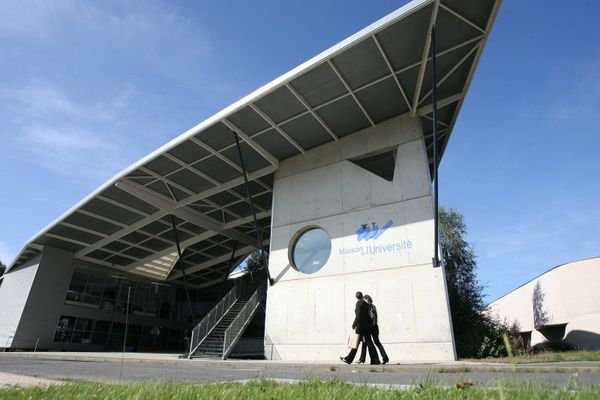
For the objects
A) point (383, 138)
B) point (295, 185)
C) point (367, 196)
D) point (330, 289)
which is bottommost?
point (330, 289)

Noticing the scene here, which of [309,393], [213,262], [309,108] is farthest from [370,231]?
[213,262]

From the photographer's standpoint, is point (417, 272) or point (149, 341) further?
point (149, 341)

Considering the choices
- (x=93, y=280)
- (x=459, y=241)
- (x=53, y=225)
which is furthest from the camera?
(x=93, y=280)

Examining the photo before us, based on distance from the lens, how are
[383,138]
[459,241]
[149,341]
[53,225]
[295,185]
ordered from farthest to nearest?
[149,341] < [459,241] < [53,225] < [295,185] < [383,138]

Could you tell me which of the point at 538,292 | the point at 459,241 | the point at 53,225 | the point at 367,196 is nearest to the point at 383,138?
the point at 367,196

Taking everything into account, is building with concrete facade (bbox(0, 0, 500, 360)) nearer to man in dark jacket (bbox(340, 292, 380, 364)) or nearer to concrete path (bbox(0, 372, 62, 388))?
man in dark jacket (bbox(340, 292, 380, 364))

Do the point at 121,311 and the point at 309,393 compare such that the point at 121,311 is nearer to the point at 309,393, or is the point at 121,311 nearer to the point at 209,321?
the point at 209,321

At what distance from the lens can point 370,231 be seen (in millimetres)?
13867

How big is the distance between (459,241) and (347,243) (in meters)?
14.5

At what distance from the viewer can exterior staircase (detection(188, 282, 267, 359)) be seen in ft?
51.7

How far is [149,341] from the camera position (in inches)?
1240

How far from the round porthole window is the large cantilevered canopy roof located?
4.06 metres

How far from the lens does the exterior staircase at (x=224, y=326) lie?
51.7 ft

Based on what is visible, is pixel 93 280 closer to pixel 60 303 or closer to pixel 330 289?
pixel 60 303
